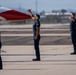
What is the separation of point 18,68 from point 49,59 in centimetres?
368

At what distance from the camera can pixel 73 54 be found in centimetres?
2367

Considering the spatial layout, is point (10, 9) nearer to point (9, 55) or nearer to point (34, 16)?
point (34, 16)

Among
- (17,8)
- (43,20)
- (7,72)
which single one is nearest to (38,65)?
(7,72)

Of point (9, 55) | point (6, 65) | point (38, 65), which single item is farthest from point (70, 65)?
point (9, 55)

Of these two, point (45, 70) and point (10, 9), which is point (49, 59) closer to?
point (10, 9)

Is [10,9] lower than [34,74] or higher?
higher

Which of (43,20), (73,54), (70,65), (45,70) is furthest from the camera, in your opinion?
(43,20)

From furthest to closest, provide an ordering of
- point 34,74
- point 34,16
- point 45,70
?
point 34,16, point 45,70, point 34,74

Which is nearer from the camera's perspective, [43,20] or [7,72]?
[7,72]

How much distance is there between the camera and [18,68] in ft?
59.0

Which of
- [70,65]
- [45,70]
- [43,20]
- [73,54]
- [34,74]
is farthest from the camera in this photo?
[43,20]

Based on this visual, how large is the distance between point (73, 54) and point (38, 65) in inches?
198

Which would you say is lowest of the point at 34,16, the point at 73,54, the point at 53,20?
the point at 53,20

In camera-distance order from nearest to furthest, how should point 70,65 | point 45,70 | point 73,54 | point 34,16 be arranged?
point 45,70 < point 70,65 < point 34,16 < point 73,54
